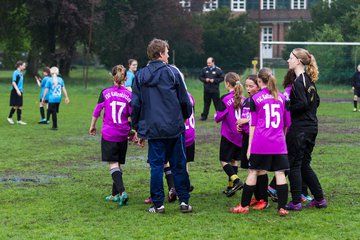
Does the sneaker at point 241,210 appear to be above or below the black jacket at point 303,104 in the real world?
below

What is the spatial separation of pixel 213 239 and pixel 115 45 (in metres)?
49.6

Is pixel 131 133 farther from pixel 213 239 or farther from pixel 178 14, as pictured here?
pixel 178 14

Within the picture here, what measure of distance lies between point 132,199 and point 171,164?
3.90ft

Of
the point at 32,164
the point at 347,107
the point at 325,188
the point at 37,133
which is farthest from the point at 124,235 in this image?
the point at 347,107

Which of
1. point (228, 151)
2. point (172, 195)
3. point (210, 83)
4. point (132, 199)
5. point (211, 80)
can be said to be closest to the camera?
point (172, 195)

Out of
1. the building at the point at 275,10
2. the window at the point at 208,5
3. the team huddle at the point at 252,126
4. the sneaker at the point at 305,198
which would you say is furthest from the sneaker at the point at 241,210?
the building at the point at 275,10

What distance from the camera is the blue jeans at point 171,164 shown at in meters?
8.73

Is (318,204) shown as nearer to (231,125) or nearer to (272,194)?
(272,194)

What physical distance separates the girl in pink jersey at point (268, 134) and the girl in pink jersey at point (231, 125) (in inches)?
45.6

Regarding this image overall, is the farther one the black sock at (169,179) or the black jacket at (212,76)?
the black jacket at (212,76)

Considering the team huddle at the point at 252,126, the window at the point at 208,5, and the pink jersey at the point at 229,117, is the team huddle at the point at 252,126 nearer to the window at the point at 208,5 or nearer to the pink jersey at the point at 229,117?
the pink jersey at the point at 229,117

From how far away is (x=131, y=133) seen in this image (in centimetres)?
950

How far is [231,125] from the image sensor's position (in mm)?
10000

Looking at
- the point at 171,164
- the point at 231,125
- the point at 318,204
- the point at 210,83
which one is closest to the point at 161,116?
the point at 171,164
